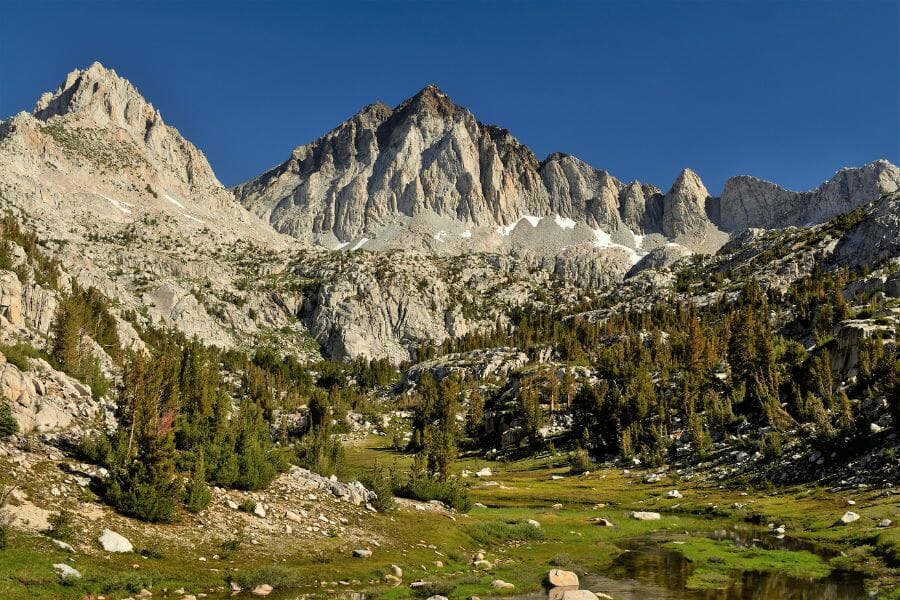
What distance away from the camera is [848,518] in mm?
38562

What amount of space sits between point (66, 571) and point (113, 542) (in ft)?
12.0

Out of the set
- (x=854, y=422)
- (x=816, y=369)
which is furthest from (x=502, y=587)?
(x=816, y=369)

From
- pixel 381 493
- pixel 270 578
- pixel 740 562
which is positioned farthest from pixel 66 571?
pixel 740 562

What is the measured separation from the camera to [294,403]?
17350cm

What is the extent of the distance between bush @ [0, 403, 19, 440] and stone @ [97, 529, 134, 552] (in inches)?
415

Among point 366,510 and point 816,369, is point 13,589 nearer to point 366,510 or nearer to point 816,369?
point 366,510

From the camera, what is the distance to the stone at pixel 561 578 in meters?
26.7

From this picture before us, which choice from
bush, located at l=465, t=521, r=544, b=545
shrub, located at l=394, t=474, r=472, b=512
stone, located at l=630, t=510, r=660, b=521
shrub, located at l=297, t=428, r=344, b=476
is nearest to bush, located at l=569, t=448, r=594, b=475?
stone, located at l=630, t=510, r=660, b=521

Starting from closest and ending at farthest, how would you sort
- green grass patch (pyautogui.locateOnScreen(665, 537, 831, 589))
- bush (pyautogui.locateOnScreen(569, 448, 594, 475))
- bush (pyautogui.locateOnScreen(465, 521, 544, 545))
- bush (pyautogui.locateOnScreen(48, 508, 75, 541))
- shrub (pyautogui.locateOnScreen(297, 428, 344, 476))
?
1. bush (pyautogui.locateOnScreen(48, 508, 75, 541))
2. green grass patch (pyautogui.locateOnScreen(665, 537, 831, 589))
3. bush (pyautogui.locateOnScreen(465, 521, 544, 545))
4. shrub (pyautogui.locateOnScreen(297, 428, 344, 476))
5. bush (pyautogui.locateOnScreen(569, 448, 594, 475))

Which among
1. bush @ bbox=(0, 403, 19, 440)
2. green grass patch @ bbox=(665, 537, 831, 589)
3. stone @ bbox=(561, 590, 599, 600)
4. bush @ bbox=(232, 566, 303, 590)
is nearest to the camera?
bush @ bbox=(232, 566, 303, 590)

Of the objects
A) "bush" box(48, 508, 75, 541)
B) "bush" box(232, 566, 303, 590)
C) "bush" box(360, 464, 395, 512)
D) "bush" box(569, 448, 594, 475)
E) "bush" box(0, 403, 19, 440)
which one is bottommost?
"bush" box(569, 448, 594, 475)

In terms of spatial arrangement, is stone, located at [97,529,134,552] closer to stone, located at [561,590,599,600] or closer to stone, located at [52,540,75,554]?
stone, located at [52,540,75,554]

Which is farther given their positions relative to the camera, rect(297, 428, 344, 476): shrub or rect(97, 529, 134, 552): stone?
rect(297, 428, 344, 476): shrub

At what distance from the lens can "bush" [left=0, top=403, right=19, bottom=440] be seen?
2923 centimetres
